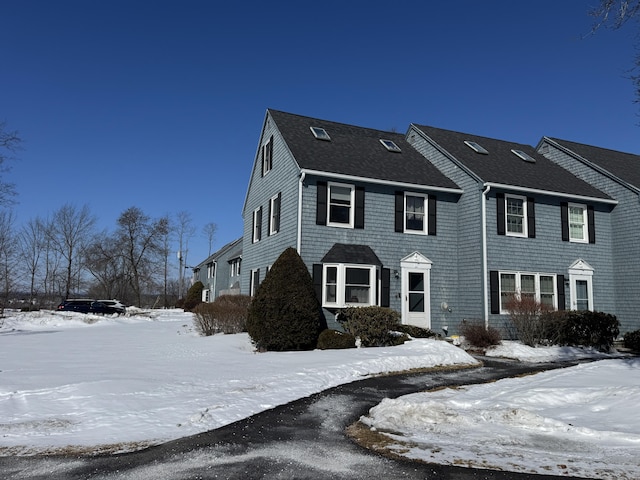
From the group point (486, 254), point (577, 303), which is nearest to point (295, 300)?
point (486, 254)

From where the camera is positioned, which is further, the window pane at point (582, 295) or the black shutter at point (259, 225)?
the black shutter at point (259, 225)

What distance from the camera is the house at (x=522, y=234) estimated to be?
1756cm

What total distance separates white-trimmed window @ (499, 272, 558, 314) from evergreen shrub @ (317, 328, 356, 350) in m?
6.89

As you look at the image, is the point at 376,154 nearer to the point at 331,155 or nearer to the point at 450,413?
the point at 331,155

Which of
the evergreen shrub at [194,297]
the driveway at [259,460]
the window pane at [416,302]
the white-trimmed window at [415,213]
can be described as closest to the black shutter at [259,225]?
the white-trimmed window at [415,213]

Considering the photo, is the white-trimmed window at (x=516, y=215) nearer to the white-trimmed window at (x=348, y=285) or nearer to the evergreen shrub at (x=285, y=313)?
the white-trimmed window at (x=348, y=285)

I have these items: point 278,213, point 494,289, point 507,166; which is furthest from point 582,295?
point 278,213

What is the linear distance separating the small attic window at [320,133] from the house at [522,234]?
4.73 metres

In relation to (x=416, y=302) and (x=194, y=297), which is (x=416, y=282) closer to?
(x=416, y=302)

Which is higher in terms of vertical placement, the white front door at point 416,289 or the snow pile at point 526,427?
the white front door at point 416,289

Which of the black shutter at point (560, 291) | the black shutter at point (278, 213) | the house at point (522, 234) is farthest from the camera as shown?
the black shutter at point (278, 213)

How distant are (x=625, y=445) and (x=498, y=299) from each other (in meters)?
12.4

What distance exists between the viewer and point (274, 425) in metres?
6.42

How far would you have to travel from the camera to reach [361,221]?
671 inches
